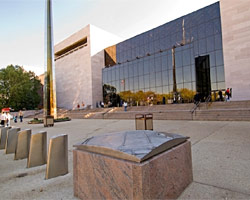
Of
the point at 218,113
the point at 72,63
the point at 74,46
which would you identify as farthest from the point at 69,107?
the point at 218,113

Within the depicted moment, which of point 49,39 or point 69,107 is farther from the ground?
point 49,39

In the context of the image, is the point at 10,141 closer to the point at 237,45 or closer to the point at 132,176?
the point at 132,176

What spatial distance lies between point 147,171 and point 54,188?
73.1 inches

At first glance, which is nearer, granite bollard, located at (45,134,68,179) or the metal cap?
the metal cap

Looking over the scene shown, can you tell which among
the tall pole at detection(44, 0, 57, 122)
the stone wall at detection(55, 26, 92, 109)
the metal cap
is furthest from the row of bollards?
the stone wall at detection(55, 26, 92, 109)

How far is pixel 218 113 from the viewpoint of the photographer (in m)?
11.4

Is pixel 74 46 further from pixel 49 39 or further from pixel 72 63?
pixel 49 39

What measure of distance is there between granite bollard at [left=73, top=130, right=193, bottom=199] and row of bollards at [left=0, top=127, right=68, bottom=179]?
99 centimetres

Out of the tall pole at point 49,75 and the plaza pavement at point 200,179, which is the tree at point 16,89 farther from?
the plaza pavement at point 200,179

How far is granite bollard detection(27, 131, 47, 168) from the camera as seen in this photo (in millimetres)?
3850

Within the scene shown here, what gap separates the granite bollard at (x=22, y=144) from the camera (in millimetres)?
4613

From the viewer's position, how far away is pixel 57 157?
3.21 meters

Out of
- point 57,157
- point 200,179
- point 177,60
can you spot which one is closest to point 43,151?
point 57,157

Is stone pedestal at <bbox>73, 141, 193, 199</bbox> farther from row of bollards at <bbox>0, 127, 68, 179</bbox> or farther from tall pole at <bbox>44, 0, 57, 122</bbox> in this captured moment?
tall pole at <bbox>44, 0, 57, 122</bbox>
